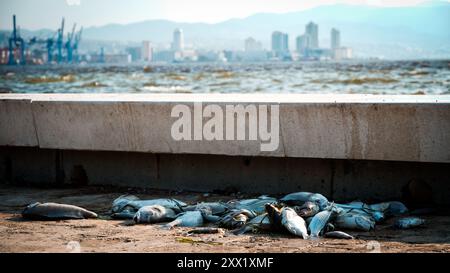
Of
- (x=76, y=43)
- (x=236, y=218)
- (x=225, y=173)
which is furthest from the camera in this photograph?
(x=76, y=43)

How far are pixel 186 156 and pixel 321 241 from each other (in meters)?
2.52

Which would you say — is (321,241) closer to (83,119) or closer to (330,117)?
(330,117)

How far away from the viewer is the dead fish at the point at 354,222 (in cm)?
571

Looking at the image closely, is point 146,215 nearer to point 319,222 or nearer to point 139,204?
point 139,204

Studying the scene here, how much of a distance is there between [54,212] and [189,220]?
47.3 inches

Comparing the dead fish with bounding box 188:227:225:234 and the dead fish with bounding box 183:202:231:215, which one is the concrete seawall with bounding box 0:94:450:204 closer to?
the dead fish with bounding box 183:202:231:215

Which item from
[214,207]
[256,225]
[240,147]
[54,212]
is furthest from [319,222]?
[54,212]

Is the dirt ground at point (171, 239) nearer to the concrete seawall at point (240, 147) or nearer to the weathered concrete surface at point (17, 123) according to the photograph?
the concrete seawall at point (240, 147)

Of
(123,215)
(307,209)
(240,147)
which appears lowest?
(123,215)

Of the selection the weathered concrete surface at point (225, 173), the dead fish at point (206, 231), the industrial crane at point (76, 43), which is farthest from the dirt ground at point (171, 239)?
the industrial crane at point (76, 43)

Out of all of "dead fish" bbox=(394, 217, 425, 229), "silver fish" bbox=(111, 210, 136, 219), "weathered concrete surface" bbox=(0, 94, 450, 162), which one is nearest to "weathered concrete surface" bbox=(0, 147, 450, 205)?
"weathered concrete surface" bbox=(0, 94, 450, 162)

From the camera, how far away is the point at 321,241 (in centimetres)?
532

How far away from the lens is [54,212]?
6.24m

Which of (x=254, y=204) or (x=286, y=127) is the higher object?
(x=286, y=127)
